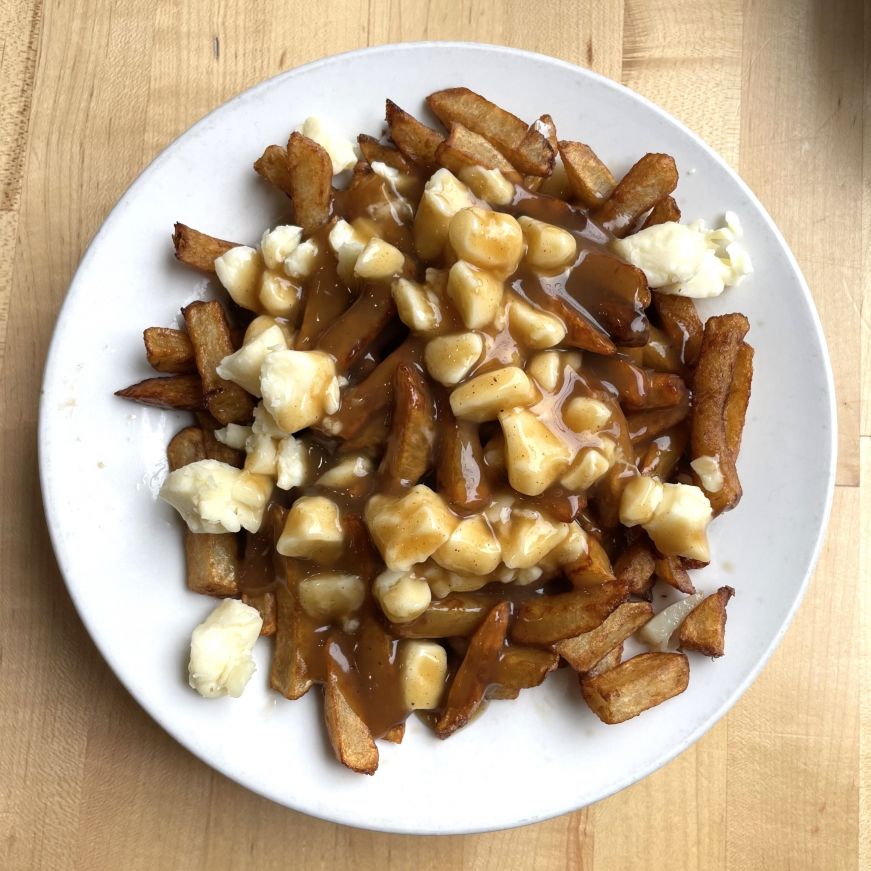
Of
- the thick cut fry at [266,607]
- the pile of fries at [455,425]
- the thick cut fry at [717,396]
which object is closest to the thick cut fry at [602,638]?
the pile of fries at [455,425]

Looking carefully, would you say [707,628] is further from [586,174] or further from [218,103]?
[218,103]

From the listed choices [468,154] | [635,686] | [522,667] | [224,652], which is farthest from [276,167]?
[635,686]

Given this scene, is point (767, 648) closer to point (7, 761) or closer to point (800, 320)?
point (800, 320)

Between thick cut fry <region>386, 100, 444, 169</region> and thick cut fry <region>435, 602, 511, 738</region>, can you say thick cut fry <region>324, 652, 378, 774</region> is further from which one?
thick cut fry <region>386, 100, 444, 169</region>

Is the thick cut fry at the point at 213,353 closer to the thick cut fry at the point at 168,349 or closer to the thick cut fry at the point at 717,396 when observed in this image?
the thick cut fry at the point at 168,349

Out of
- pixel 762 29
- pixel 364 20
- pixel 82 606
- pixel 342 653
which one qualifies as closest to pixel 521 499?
pixel 342 653

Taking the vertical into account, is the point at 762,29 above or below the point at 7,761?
above

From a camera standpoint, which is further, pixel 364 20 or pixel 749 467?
pixel 364 20
